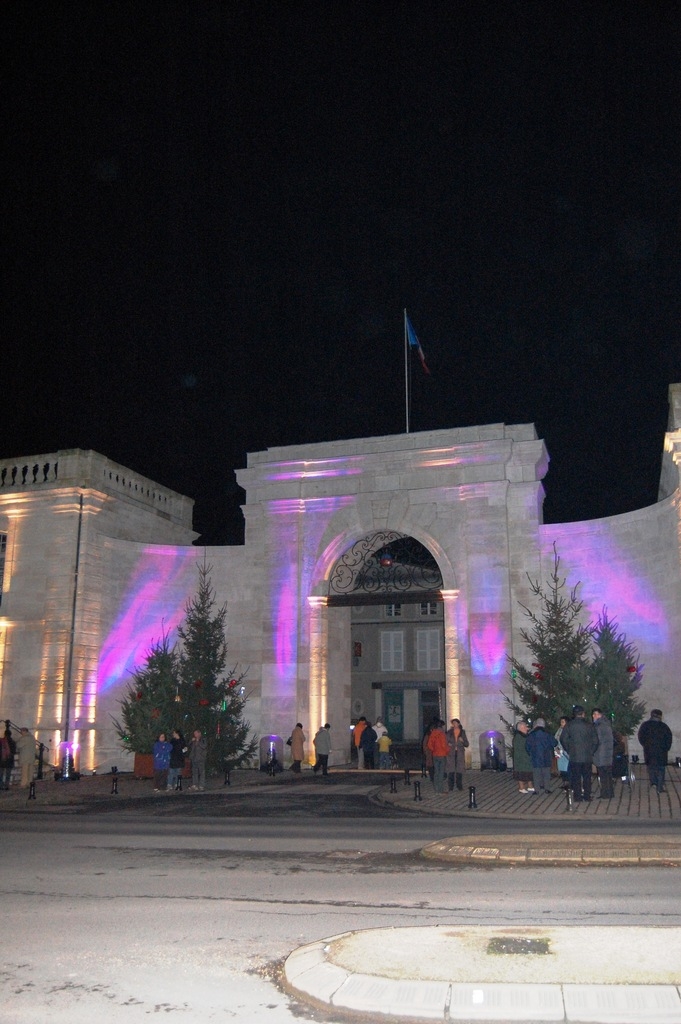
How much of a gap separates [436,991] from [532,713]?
18.7 metres

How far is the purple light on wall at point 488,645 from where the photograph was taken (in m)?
26.2

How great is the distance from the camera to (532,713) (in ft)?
76.5

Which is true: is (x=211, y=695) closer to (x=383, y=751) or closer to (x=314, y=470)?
(x=383, y=751)

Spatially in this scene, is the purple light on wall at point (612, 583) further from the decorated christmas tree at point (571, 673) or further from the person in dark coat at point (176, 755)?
the person in dark coat at point (176, 755)

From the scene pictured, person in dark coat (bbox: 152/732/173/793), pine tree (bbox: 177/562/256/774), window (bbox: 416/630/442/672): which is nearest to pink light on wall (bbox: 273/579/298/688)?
pine tree (bbox: 177/562/256/774)

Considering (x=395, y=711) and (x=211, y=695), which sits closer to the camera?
(x=211, y=695)

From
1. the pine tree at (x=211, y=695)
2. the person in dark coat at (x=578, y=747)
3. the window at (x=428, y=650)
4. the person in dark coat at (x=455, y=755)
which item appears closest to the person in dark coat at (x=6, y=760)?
the pine tree at (x=211, y=695)

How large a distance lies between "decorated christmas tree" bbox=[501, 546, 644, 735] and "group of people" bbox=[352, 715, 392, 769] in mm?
3731

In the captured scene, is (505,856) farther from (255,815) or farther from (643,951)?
(255,815)

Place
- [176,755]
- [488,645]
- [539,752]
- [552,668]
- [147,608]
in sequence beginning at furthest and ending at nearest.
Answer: [147,608], [488,645], [552,668], [176,755], [539,752]

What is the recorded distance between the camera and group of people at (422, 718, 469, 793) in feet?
61.1

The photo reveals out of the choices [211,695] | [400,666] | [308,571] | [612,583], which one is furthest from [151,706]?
[400,666]

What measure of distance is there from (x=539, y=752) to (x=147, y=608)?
50.6 feet

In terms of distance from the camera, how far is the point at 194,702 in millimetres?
24891
